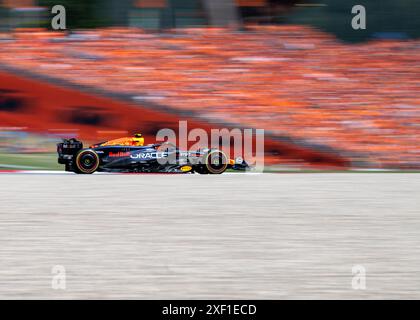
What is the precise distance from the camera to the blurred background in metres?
14.8

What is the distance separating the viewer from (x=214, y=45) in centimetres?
1858

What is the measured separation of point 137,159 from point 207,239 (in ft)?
17.5

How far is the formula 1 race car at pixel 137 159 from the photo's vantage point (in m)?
12.0

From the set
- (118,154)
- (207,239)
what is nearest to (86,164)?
(118,154)

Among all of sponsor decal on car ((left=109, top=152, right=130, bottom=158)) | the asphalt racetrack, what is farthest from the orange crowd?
the asphalt racetrack

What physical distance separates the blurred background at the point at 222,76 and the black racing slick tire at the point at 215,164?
165cm

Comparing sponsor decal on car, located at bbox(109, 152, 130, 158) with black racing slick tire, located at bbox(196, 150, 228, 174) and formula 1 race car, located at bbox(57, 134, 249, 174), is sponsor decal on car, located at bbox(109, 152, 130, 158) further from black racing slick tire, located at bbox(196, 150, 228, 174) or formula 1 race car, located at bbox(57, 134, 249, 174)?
black racing slick tire, located at bbox(196, 150, 228, 174)

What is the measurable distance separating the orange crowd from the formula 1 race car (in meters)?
2.98

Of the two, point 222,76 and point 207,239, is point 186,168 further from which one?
point 222,76

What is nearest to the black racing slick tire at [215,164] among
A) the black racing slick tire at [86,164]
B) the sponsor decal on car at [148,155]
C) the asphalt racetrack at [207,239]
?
the sponsor decal on car at [148,155]

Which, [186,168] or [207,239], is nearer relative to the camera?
A: [207,239]

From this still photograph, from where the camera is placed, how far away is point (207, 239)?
689cm

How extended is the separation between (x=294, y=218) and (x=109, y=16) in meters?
11.3

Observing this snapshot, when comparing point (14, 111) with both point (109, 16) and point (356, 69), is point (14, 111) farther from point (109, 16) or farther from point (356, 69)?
point (356, 69)
